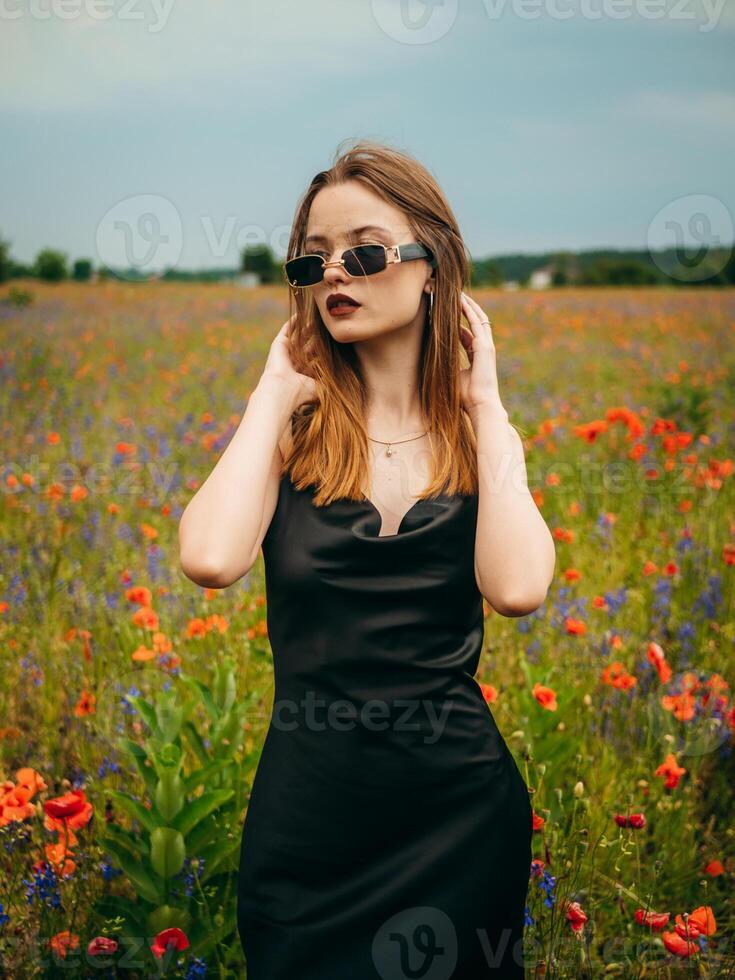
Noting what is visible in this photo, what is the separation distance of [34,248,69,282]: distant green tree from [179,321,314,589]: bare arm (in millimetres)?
14558

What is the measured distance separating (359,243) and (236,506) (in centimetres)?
58

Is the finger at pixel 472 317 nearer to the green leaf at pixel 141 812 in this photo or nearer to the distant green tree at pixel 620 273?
the green leaf at pixel 141 812

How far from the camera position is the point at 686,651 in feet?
9.76

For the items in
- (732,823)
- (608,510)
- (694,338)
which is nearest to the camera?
(732,823)

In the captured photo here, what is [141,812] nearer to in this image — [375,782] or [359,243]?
[375,782]

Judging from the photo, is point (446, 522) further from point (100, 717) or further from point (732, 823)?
point (732, 823)

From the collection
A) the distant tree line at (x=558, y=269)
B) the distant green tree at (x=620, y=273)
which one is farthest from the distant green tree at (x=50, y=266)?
the distant green tree at (x=620, y=273)

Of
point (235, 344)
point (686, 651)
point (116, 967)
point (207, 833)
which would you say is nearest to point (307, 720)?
point (207, 833)

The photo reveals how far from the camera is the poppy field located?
1788mm

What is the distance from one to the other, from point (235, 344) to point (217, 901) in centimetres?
703

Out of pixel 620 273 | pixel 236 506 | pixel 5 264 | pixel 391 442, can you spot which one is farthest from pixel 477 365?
pixel 620 273

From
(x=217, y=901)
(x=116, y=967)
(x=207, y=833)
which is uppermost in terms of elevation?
(x=207, y=833)

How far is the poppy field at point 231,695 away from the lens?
179cm

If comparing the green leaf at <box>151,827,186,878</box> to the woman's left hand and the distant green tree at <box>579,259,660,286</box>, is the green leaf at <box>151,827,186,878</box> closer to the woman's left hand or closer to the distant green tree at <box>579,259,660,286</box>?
the woman's left hand
